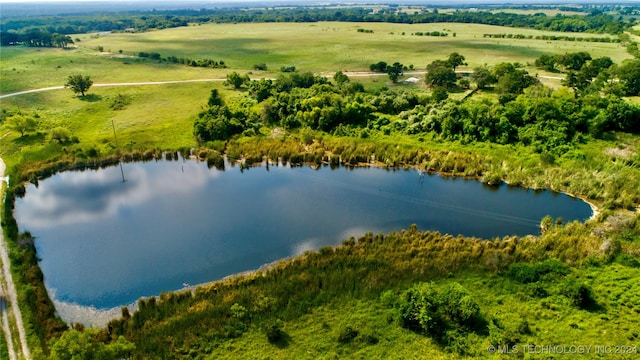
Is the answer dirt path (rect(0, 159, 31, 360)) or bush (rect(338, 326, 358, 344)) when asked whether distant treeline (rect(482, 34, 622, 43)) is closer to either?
bush (rect(338, 326, 358, 344))

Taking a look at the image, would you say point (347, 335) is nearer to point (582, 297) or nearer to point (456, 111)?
point (582, 297)

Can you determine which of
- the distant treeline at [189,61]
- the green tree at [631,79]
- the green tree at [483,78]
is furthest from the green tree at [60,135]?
the green tree at [631,79]

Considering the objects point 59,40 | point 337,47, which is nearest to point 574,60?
point 337,47

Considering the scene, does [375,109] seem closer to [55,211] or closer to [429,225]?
[429,225]

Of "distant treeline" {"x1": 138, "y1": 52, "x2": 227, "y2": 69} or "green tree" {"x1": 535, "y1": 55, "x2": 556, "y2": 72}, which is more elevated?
"distant treeline" {"x1": 138, "y1": 52, "x2": 227, "y2": 69}

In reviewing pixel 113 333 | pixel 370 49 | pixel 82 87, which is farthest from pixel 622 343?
pixel 370 49

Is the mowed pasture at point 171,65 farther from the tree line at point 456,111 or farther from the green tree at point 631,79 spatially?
the green tree at point 631,79

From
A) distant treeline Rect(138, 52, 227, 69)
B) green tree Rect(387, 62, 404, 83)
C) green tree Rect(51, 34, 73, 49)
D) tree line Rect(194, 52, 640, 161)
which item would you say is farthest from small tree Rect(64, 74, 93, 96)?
green tree Rect(51, 34, 73, 49)
